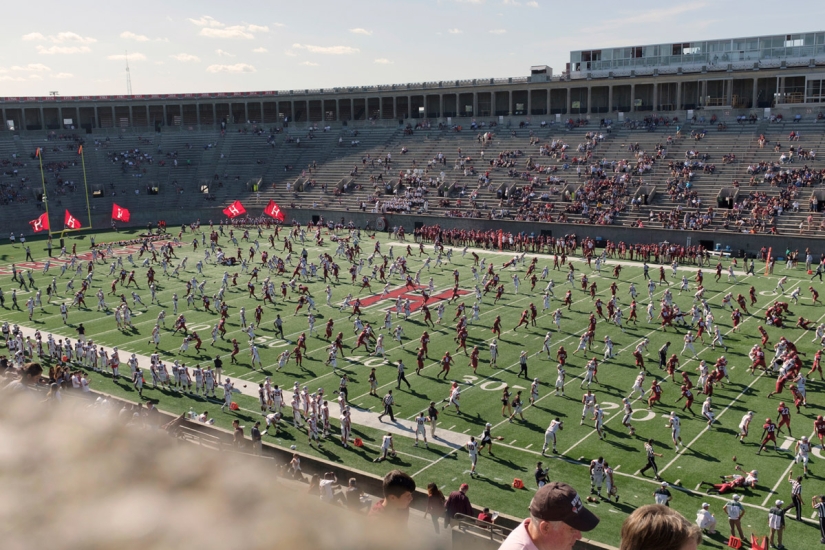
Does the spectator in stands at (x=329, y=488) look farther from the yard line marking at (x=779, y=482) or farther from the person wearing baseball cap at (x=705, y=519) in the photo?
the yard line marking at (x=779, y=482)

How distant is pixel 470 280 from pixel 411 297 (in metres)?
4.51

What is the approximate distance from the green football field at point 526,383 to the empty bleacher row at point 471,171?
34.0ft

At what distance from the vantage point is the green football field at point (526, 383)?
55.3 feet

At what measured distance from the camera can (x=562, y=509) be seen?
381cm

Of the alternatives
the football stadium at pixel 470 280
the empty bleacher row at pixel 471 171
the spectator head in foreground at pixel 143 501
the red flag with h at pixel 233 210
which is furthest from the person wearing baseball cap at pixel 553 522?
the red flag with h at pixel 233 210

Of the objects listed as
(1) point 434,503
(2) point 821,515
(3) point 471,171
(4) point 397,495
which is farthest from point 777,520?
(3) point 471,171

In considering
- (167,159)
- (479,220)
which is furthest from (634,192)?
(167,159)

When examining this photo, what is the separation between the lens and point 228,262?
44.2 m

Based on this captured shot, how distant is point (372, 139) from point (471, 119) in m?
9.65

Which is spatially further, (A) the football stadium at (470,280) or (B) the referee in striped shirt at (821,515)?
(A) the football stadium at (470,280)

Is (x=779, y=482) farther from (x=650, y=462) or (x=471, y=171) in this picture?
(x=471, y=171)

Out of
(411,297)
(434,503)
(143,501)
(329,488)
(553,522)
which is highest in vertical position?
(553,522)

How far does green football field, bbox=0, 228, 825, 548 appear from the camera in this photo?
16844mm

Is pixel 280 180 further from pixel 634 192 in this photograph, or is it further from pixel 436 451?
pixel 436 451
